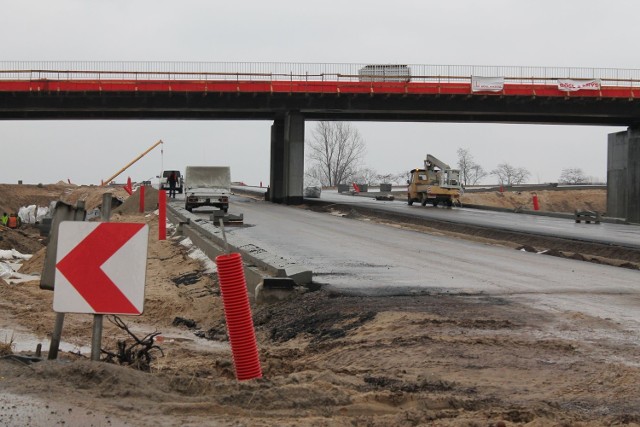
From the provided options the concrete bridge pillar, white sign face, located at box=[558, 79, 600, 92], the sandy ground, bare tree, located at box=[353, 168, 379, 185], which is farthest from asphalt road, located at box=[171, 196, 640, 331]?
bare tree, located at box=[353, 168, 379, 185]

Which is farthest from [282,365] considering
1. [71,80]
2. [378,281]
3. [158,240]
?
[71,80]

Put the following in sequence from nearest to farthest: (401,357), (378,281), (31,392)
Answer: (31,392)
(401,357)
(378,281)

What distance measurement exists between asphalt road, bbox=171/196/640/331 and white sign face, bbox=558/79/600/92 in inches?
1202

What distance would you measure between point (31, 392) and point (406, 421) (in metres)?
2.96

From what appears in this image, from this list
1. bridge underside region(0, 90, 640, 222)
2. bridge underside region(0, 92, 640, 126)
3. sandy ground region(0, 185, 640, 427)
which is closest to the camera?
sandy ground region(0, 185, 640, 427)

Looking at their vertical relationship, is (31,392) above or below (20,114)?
below

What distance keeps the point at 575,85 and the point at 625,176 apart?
9124mm

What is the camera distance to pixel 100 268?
Result: 702cm

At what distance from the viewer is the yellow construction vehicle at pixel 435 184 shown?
182 ft

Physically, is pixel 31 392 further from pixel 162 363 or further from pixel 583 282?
pixel 583 282

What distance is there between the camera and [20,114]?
187ft

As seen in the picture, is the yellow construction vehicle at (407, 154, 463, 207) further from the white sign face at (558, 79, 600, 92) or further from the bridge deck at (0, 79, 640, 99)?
the white sign face at (558, 79, 600, 92)

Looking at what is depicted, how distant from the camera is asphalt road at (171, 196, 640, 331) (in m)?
13.0

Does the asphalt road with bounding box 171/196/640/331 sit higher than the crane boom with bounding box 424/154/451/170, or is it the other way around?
the crane boom with bounding box 424/154/451/170
